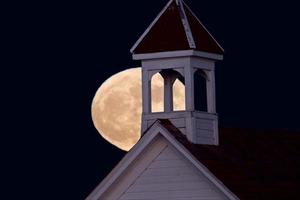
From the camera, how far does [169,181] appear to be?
71.6 m

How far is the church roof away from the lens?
232ft

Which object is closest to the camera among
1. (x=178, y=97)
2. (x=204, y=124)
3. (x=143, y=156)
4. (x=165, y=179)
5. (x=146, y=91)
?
(x=165, y=179)

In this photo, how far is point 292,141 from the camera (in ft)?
253

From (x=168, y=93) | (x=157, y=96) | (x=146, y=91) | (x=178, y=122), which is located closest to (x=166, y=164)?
(x=178, y=122)

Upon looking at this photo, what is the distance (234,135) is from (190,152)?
462 centimetres

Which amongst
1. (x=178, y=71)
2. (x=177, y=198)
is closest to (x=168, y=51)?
(x=178, y=71)

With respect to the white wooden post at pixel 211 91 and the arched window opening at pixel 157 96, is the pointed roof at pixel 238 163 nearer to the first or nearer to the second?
the white wooden post at pixel 211 91

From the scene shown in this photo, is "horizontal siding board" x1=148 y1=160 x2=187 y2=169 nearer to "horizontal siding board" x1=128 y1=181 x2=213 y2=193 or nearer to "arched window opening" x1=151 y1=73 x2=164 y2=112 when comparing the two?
"horizontal siding board" x1=128 y1=181 x2=213 y2=193

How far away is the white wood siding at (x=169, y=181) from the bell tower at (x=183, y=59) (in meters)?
1.26

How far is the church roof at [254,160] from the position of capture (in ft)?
232

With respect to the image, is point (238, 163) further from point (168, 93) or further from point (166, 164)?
point (168, 93)

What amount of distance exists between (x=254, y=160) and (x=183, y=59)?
4169 mm

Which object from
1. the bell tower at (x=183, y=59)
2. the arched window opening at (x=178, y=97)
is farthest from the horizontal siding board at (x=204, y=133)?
the arched window opening at (x=178, y=97)

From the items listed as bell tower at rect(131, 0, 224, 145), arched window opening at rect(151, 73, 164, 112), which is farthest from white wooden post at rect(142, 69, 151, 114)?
arched window opening at rect(151, 73, 164, 112)
